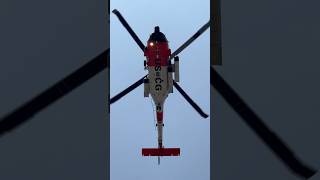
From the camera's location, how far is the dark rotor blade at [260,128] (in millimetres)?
5031

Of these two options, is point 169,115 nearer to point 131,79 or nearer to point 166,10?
point 131,79

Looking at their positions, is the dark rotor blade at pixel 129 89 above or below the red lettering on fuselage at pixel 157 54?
below

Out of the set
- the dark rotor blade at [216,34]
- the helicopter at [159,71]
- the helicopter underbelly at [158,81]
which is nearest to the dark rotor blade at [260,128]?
the dark rotor blade at [216,34]

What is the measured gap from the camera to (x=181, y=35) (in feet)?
16.2

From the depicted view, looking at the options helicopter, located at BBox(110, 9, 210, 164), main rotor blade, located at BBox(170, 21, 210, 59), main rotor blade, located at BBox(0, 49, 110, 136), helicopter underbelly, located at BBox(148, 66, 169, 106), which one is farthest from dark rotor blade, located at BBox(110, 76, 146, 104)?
main rotor blade, located at BBox(170, 21, 210, 59)

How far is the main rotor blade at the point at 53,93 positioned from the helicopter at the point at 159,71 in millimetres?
446

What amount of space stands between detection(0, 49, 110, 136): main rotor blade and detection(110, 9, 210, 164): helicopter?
0.45m

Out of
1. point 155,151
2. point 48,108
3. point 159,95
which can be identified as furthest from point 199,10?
point 48,108

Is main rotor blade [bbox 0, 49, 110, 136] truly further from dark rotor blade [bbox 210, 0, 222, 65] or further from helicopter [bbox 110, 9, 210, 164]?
dark rotor blade [bbox 210, 0, 222, 65]

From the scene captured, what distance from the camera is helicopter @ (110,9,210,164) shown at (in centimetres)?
472

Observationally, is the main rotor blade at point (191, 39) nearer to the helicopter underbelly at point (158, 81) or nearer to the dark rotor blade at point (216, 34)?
the dark rotor blade at point (216, 34)

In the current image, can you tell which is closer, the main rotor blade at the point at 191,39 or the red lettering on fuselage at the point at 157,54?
the red lettering on fuselage at the point at 157,54

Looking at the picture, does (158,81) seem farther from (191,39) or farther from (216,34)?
(216,34)

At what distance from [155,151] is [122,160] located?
0.42 metres
